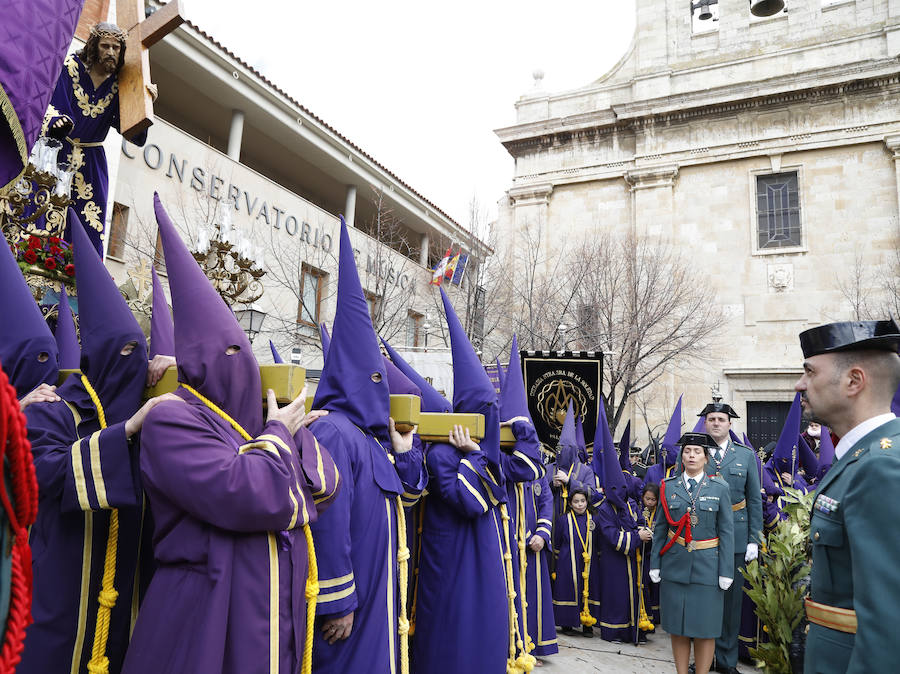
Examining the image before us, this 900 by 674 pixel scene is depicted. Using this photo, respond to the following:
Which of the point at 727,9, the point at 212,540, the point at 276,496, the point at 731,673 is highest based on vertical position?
the point at 727,9

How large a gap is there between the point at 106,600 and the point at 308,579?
31.7 inches

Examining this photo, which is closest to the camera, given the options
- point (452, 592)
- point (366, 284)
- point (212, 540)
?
point (212, 540)

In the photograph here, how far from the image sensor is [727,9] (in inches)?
976

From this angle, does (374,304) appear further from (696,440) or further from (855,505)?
(855,505)

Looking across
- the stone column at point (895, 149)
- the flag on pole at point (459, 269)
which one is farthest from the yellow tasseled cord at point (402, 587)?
the stone column at point (895, 149)

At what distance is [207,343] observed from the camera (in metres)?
2.62

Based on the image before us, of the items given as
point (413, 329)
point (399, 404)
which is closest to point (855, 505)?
point (399, 404)

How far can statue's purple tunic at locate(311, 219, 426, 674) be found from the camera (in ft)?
10.7

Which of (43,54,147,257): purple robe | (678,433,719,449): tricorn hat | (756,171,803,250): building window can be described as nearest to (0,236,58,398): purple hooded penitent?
(43,54,147,257): purple robe

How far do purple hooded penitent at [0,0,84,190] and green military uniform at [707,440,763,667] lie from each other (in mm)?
6610

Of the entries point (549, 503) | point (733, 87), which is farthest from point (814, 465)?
point (733, 87)

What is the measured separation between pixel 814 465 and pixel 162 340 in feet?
28.8

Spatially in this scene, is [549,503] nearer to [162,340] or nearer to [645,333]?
[162,340]

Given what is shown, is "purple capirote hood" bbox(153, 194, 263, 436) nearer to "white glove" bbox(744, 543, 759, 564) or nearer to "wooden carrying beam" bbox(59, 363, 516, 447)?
"wooden carrying beam" bbox(59, 363, 516, 447)
